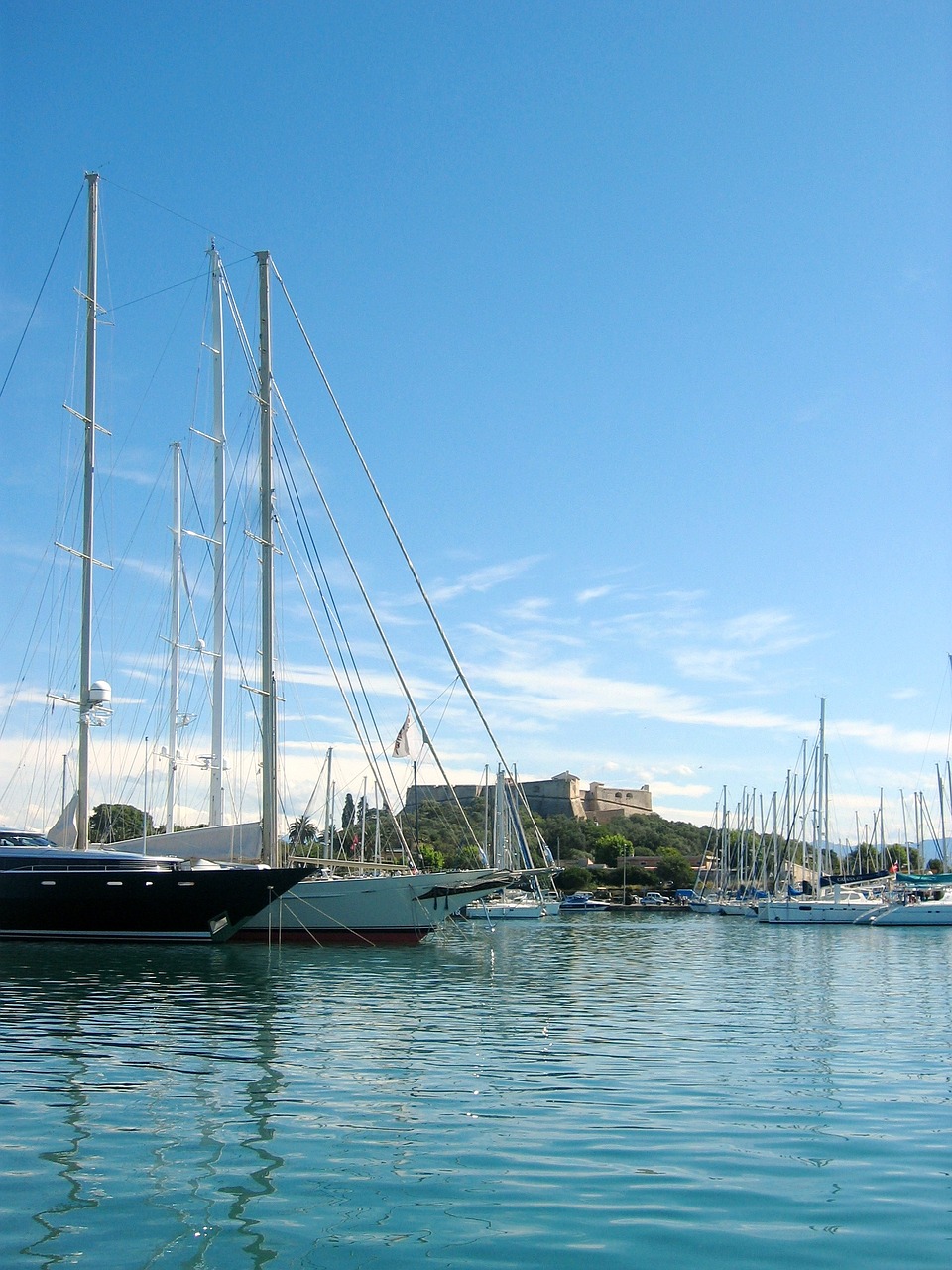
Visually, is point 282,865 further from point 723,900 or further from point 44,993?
point 723,900

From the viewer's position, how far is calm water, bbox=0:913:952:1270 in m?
8.29

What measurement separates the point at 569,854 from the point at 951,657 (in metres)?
103

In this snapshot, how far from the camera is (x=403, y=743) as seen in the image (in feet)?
126

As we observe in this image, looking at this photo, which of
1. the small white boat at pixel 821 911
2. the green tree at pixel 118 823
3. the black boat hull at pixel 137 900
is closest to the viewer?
the black boat hull at pixel 137 900

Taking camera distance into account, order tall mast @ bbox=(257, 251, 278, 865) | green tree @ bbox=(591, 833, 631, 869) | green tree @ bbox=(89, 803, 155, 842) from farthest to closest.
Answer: green tree @ bbox=(591, 833, 631, 869) → green tree @ bbox=(89, 803, 155, 842) → tall mast @ bbox=(257, 251, 278, 865)

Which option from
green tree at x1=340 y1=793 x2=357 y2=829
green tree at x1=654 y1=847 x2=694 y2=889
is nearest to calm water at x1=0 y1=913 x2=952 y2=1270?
green tree at x1=340 y1=793 x2=357 y2=829

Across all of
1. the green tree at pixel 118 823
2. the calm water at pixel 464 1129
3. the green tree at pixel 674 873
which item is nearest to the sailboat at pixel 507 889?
the green tree at pixel 118 823

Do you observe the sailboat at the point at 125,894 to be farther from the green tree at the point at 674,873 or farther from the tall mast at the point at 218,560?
the green tree at the point at 674,873

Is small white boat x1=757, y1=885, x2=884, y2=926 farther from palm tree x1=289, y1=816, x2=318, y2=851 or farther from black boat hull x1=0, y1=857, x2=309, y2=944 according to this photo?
black boat hull x1=0, y1=857, x2=309, y2=944

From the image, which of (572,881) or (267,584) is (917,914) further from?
(572,881)

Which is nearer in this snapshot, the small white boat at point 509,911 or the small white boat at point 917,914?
the small white boat at point 917,914

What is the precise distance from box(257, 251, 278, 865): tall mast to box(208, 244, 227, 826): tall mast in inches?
151

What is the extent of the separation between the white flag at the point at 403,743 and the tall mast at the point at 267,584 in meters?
4.46

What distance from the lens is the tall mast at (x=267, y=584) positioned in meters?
35.7
